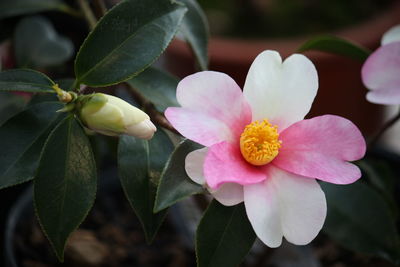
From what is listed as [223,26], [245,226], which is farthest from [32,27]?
[223,26]

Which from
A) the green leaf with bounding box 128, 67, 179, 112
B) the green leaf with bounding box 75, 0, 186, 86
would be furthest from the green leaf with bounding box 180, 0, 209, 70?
the green leaf with bounding box 75, 0, 186, 86

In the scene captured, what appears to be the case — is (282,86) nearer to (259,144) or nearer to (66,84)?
(259,144)

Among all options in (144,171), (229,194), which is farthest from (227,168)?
(144,171)

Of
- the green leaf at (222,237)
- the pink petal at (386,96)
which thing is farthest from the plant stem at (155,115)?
the pink petal at (386,96)

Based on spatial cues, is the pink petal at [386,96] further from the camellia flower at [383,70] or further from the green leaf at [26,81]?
the green leaf at [26,81]

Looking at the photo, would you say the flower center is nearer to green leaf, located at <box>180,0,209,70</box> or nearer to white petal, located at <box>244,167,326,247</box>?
white petal, located at <box>244,167,326,247</box>
